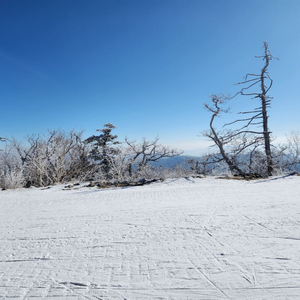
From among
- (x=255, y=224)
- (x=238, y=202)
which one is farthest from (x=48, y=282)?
(x=238, y=202)

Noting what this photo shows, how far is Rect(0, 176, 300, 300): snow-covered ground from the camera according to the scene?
1682 mm

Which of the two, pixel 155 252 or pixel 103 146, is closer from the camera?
pixel 155 252

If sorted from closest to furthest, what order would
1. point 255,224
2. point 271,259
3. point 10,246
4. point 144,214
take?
point 271,259 < point 10,246 < point 255,224 < point 144,214

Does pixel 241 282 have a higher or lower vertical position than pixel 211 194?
lower

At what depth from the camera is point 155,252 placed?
2256mm

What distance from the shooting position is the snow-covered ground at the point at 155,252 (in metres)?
1.68

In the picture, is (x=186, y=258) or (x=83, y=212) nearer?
(x=186, y=258)

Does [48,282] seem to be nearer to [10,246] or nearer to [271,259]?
[10,246]

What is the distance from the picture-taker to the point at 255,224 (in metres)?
2.92

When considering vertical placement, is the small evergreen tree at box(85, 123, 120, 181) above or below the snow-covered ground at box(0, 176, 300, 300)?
above

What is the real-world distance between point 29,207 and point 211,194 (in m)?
4.84

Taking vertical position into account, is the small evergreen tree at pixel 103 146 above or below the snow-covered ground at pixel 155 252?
above

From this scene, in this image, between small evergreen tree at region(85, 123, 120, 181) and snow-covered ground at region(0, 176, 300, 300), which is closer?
snow-covered ground at region(0, 176, 300, 300)

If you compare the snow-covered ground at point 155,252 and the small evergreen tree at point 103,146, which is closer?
the snow-covered ground at point 155,252
